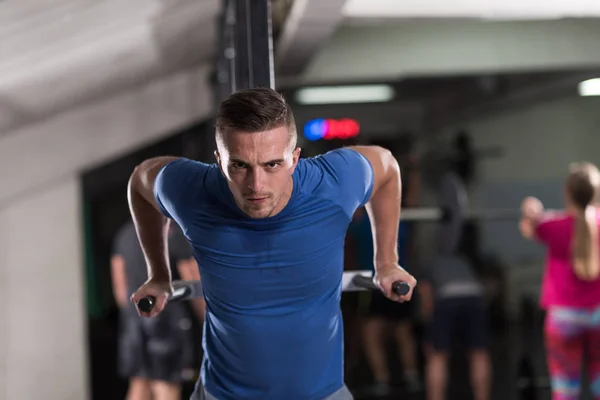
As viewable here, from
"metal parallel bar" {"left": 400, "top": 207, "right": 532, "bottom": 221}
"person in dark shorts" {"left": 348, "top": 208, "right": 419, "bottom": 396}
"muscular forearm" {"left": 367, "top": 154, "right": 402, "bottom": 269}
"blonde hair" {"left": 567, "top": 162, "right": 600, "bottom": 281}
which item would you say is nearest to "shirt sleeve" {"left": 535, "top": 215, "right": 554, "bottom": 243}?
"blonde hair" {"left": 567, "top": 162, "right": 600, "bottom": 281}

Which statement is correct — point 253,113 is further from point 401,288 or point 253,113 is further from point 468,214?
point 468,214

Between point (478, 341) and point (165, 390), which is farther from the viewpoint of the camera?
point (478, 341)

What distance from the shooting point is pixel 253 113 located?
1304mm

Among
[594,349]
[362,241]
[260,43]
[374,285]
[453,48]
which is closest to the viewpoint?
[374,285]

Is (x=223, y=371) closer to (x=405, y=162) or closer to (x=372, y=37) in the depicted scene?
(x=405, y=162)

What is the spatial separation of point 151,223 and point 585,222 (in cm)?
228

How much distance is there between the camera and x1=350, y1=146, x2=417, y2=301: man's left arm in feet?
5.15

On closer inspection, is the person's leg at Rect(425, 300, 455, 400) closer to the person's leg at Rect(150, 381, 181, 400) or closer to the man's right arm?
the person's leg at Rect(150, 381, 181, 400)

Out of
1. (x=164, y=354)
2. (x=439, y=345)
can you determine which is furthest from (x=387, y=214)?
(x=439, y=345)

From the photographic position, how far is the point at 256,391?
1.47m

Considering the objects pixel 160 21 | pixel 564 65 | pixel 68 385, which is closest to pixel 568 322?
pixel 564 65

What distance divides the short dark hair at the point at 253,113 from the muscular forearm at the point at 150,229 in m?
0.34

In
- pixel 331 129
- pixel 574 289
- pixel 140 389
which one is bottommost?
pixel 140 389

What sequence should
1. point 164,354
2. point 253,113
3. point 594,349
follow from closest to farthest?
1. point 253,113
2. point 594,349
3. point 164,354
